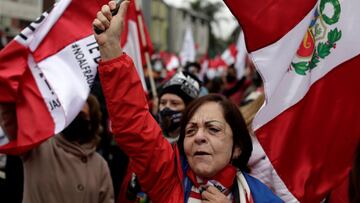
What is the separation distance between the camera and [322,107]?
279 centimetres

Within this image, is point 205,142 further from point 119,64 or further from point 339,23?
point 339,23

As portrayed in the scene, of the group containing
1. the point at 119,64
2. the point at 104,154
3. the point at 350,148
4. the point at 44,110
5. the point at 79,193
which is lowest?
the point at 104,154

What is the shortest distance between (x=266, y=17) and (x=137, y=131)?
30.9 inches

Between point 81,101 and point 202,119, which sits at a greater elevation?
point 202,119

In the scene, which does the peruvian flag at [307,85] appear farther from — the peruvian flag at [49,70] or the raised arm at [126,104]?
the peruvian flag at [49,70]

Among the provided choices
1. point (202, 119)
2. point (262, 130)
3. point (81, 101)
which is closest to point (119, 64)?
point (202, 119)

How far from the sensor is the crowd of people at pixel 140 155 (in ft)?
8.10

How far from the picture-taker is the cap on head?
4301 millimetres

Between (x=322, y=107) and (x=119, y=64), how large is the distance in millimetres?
955

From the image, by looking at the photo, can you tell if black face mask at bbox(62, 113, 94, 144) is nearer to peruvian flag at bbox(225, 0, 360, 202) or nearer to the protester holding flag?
the protester holding flag

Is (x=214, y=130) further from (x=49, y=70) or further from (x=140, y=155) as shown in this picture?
(x=49, y=70)

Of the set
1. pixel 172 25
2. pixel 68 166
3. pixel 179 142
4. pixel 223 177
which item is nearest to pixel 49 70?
pixel 68 166

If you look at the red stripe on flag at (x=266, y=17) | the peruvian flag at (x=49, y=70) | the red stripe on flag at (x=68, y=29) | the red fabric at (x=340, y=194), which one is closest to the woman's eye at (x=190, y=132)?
the red stripe on flag at (x=266, y=17)

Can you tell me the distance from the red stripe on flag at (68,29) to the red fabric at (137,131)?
1.57 m
